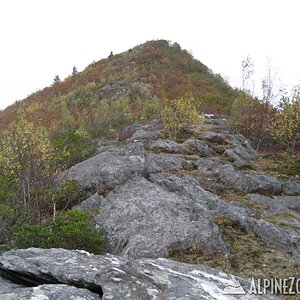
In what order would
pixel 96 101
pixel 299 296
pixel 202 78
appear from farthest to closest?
pixel 202 78, pixel 96 101, pixel 299 296

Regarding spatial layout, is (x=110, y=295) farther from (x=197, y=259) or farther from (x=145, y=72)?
(x=145, y=72)

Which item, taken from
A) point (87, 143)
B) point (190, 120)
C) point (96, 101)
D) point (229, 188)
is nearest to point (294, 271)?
point (229, 188)

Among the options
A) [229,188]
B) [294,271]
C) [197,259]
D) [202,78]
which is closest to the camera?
[294,271]

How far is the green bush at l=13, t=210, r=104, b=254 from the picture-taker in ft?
25.3

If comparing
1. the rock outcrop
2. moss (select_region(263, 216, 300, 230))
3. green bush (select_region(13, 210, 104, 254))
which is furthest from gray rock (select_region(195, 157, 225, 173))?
green bush (select_region(13, 210, 104, 254))

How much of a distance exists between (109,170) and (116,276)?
689 cm

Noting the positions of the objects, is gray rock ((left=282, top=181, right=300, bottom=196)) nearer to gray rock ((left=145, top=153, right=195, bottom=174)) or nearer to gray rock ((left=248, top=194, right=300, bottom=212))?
gray rock ((left=248, top=194, right=300, bottom=212))

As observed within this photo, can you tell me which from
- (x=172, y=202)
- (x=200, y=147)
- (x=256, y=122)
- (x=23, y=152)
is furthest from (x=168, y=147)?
(x=23, y=152)

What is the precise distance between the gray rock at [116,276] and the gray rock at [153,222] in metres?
2.11

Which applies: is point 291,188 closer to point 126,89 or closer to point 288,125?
point 288,125

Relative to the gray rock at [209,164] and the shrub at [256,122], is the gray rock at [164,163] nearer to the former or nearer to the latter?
the gray rock at [209,164]

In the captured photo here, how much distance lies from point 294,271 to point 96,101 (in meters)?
26.4

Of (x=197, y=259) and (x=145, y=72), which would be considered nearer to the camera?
(x=197, y=259)

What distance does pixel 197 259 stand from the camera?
7.82 m
